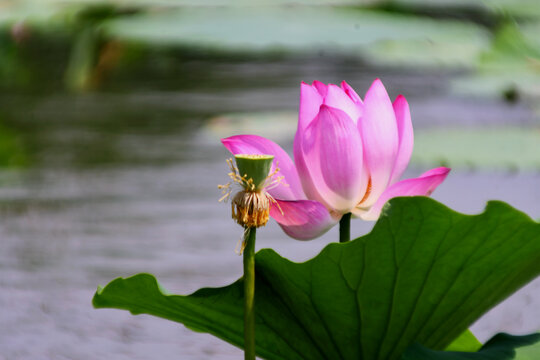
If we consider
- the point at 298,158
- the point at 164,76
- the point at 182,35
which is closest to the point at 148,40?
the point at 182,35

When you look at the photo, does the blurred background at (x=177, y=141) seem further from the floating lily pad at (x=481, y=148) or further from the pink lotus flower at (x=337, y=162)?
the pink lotus flower at (x=337, y=162)

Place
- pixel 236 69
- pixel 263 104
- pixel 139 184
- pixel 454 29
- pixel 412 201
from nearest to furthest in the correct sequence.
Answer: pixel 412 201 → pixel 139 184 → pixel 454 29 → pixel 263 104 → pixel 236 69

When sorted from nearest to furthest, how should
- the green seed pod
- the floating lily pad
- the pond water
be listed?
the green seed pod, the pond water, the floating lily pad

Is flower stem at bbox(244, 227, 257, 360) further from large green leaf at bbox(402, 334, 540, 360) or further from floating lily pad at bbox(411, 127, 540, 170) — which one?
floating lily pad at bbox(411, 127, 540, 170)

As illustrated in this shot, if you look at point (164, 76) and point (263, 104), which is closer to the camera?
point (263, 104)

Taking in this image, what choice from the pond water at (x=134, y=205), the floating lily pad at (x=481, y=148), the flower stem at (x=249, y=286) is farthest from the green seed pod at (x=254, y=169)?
the floating lily pad at (x=481, y=148)

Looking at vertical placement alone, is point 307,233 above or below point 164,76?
below

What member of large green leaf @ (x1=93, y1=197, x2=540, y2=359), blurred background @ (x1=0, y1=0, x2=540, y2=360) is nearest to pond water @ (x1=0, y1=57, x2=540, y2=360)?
blurred background @ (x1=0, y1=0, x2=540, y2=360)

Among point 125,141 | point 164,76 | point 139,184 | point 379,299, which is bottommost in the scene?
point 379,299

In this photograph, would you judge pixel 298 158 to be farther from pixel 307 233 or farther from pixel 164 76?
pixel 164 76
